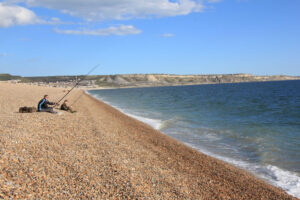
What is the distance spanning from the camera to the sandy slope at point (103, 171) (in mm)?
5062

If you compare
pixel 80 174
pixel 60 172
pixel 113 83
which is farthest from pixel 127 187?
pixel 113 83

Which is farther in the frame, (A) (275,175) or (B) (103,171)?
(A) (275,175)

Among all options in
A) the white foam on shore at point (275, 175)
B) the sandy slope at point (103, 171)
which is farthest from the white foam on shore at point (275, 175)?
the sandy slope at point (103, 171)

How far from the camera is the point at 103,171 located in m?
6.29

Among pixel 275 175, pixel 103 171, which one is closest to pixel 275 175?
pixel 275 175

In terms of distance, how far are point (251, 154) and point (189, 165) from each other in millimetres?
3956

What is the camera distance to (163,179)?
6539 millimetres

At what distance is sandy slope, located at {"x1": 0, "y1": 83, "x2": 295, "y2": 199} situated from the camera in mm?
5062

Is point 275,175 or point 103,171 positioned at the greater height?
point 103,171

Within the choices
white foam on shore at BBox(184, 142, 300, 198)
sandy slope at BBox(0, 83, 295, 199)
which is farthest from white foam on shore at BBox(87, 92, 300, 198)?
sandy slope at BBox(0, 83, 295, 199)

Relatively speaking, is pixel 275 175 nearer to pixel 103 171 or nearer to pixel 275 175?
pixel 275 175

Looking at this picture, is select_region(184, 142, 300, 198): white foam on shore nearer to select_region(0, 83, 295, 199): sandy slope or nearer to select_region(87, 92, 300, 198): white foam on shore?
select_region(87, 92, 300, 198): white foam on shore

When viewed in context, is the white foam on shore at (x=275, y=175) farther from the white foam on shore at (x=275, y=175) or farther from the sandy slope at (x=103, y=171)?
the sandy slope at (x=103, y=171)

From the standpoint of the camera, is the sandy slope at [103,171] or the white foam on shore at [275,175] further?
the white foam on shore at [275,175]
